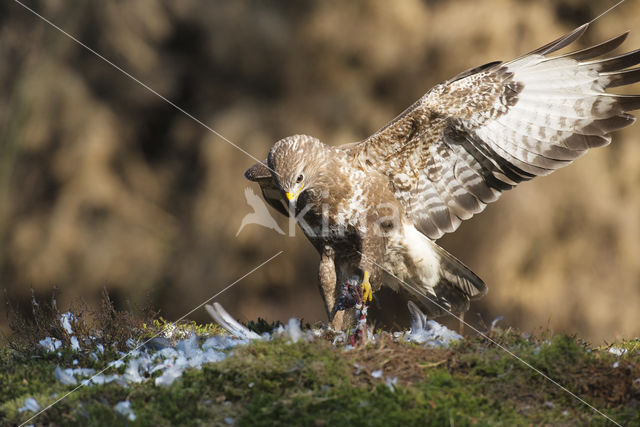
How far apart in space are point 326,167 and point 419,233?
0.91m

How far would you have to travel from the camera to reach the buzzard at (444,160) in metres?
3.83

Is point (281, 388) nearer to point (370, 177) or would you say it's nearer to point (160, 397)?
point (160, 397)

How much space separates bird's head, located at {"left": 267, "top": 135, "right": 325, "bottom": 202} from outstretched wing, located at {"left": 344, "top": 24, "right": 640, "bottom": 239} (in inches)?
13.5

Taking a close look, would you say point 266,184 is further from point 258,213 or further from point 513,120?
point 513,120

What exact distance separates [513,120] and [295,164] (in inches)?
58.2

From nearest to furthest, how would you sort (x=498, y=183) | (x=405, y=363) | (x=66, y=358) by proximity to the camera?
(x=405, y=363), (x=66, y=358), (x=498, y=183)

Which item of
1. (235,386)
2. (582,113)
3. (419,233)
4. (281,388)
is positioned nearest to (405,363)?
(281,388)

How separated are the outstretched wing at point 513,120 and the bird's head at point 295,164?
34 centimetres

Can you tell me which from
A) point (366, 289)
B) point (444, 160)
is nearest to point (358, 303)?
point (366, 289)

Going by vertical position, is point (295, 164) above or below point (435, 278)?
above

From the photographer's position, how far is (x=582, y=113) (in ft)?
12.6

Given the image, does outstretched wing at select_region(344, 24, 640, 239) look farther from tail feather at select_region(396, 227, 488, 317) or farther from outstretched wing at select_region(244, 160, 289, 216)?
outstretched wing at select_region(244, 160, 289, 216)

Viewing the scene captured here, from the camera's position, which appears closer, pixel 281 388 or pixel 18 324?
pixel 281 388

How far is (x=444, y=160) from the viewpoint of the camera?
417 centimetres
